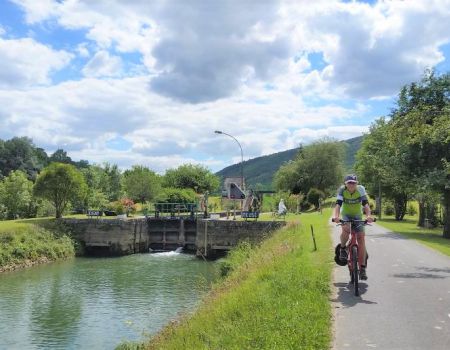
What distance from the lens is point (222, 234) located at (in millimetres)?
42094

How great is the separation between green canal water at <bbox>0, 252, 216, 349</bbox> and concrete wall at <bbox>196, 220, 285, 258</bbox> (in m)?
5.70

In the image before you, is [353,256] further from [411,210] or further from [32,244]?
[411,210]

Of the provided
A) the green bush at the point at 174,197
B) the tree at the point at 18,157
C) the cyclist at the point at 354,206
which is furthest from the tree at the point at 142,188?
the cyclist at the point at 354,206

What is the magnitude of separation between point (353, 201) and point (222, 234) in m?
32.3

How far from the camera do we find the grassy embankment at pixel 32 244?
33156mm

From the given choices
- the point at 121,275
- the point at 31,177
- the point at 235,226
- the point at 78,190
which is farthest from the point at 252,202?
the point at 31,177

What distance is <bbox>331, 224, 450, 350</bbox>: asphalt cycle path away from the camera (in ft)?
22.7

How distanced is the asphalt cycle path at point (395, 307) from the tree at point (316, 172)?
207ft

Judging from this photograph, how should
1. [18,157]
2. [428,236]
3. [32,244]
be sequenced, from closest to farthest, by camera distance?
1. [428,236]
2. [32,244]
3. [18,157]

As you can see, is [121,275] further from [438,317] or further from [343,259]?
[438,317]

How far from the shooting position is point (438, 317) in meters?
8.05

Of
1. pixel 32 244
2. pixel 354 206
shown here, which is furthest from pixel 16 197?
pixel 354 206

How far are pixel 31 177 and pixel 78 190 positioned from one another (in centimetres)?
6775

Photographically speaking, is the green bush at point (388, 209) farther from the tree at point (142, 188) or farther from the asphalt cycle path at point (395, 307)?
the asphalt cycle path at point (395, 307)
